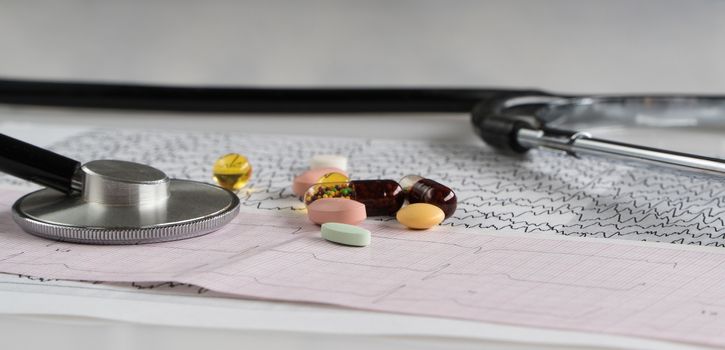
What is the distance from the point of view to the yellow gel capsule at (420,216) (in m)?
0.88

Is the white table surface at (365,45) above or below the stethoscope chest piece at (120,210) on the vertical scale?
above

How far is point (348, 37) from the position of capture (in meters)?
1.85

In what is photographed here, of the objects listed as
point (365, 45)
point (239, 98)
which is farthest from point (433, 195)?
point (365, 45)

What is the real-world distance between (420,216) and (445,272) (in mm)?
108

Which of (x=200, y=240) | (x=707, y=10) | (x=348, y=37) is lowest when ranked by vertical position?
(x=200, y=240)

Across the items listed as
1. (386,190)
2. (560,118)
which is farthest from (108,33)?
(386,190)

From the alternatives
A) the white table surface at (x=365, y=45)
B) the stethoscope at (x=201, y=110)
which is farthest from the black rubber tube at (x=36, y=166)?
the white table surface at (x=365, y=45)

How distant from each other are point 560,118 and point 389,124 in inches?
9.6

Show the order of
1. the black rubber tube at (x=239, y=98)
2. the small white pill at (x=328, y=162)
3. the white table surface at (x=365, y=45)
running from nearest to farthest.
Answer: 1. the small white pill at (x=328, y=162)
2. the black rubber tube at (x=239, y=98)
3. the white table surface at (x=365, y=45)

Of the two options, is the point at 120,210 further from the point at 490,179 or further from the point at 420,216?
the point at 490,179

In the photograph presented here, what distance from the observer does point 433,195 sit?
921mm

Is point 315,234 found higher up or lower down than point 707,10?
lower down

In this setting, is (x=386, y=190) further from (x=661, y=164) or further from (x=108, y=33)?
(x=108, y=33)

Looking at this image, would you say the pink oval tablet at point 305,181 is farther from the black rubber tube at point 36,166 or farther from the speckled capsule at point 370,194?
the black rubber tube at point 36,166
